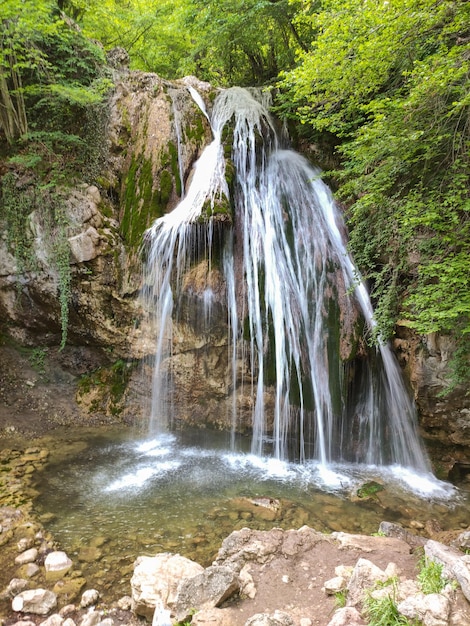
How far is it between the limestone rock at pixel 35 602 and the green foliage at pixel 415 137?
4555 mm

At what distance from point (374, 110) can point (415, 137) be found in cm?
92

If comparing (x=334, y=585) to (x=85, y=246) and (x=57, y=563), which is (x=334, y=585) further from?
(x=85, y=246)

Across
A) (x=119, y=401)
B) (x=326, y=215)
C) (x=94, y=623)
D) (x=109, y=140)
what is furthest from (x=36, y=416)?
(x=326, y=215)

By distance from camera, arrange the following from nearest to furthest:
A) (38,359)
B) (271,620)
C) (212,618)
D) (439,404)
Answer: (271,620) → (212,618) → (439,404) → (38,359)

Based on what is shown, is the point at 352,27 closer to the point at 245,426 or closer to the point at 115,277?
the point at 115,277

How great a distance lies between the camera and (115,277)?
259 inches

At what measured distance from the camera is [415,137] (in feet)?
13.6

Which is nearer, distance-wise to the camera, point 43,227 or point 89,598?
point 89,598

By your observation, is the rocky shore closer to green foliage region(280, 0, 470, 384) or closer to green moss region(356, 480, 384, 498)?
green moss region(356, 480, 384, 498)

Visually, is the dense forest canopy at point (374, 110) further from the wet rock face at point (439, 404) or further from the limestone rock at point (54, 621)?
the limestone rock at point (54, 621)

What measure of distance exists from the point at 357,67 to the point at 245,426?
562cm

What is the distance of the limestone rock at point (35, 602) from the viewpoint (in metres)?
2.87

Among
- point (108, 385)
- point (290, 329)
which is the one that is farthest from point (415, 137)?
point (108, 385)

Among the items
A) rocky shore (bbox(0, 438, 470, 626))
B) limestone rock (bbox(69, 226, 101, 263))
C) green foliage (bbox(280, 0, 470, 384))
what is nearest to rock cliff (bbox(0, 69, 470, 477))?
limestone rock (bbox(69, 226, 101, 263))
